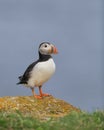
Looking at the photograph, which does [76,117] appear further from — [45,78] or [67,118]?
[45,78]

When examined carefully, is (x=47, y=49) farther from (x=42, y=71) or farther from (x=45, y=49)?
(x=42, y=71)

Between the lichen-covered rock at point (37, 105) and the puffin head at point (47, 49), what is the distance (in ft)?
5.20

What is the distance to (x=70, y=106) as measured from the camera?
17.6m

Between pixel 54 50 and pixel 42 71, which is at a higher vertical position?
pixel 54 50

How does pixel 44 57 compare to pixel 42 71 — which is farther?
pixel 44 57

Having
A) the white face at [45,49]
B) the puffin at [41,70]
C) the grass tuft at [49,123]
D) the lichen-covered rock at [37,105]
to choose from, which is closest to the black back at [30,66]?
the puffin at [41,70]

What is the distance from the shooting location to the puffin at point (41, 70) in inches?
669

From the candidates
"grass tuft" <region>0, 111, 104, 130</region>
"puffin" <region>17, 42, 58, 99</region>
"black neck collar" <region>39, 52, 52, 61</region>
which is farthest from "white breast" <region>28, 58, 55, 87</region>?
"grass tuft" <region>0, 111, 104, 130</region>

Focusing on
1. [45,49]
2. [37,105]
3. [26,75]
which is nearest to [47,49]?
[45,49]

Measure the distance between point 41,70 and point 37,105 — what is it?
1.29 meters

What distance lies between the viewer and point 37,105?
53.6 ft

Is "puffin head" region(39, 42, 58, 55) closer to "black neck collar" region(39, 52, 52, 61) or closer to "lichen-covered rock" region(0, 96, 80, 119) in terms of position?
"black neck collar" region(39, 52, 52, 61)

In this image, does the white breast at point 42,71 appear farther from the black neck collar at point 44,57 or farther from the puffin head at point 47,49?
the puffin head at point 47,49

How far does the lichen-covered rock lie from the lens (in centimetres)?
1587
